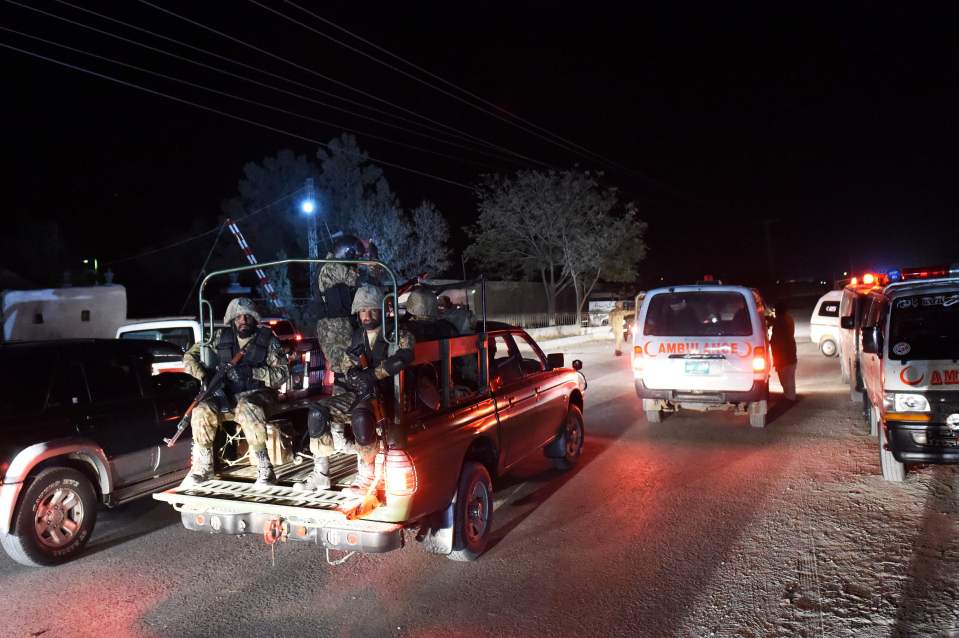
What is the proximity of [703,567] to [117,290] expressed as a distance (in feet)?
50.9

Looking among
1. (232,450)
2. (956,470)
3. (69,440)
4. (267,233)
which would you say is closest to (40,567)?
(69,440)

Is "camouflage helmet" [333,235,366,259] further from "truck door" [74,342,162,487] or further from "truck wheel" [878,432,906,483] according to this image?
"truck wheel" [878,432,906,483]

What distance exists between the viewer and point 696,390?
359 inches

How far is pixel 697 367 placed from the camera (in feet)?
29.9

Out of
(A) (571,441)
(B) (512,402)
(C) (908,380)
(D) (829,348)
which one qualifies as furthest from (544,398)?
(D) (829,348)

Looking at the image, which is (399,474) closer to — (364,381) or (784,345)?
(364,381)

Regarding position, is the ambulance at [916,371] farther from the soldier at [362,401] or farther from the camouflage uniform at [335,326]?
the camouflage uniform at [335,326]

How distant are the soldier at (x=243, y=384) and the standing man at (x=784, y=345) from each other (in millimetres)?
8041

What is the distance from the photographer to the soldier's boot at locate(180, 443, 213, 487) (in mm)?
5129

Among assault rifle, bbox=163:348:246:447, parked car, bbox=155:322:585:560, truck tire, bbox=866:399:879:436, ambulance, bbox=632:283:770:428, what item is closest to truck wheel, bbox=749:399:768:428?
ambulance, bbox=632:283:770:428

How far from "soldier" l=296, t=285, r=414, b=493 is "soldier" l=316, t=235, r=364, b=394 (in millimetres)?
380

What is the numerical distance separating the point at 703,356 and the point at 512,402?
3.97 m

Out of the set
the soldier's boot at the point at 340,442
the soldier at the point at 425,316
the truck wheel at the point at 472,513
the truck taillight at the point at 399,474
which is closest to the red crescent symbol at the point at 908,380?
the truck wheel at the point at 472,513

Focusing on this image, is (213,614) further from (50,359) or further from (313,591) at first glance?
(50,359)
